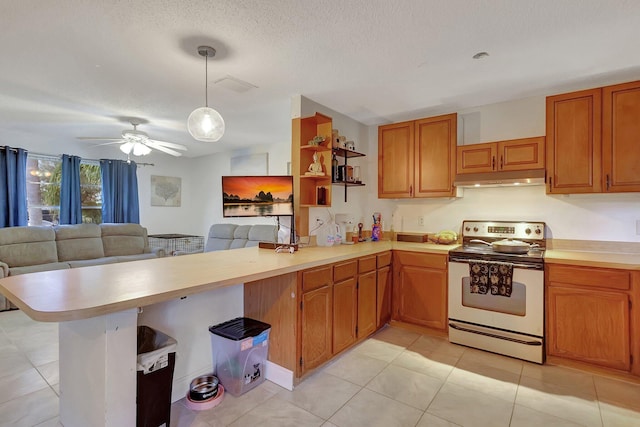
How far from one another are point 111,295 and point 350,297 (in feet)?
5.97

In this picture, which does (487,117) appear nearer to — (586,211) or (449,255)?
(586,211)

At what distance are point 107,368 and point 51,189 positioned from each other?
519 centimetres

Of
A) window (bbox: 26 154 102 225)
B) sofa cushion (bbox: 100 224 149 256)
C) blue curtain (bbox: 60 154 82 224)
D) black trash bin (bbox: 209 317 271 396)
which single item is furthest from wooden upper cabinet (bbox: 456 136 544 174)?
window (bbox: 26 154 102 225)

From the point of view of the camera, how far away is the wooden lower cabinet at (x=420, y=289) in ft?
9.86

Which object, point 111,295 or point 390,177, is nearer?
point 111,295

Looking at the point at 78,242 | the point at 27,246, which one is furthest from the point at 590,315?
the point at 27,246

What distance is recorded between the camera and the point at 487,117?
10.7 feet

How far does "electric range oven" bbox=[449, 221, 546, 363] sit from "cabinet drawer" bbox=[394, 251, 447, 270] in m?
0.10

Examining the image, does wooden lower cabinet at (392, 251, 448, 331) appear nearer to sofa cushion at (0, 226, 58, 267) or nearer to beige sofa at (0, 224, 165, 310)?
beige sofa at (0, 224, 165, 310)

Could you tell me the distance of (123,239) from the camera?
5273 millimetres

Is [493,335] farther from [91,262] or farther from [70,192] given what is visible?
[70,192]

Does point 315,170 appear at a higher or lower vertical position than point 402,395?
higher

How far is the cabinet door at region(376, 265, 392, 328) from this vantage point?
10.2 feet

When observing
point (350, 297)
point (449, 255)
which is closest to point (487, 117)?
point (449, 255)
